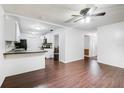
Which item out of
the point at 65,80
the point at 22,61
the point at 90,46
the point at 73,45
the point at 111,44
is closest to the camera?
the point at 65,80

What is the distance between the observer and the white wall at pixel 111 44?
435 centimetres

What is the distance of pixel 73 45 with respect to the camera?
6062mm

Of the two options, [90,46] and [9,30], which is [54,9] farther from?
[90,46]

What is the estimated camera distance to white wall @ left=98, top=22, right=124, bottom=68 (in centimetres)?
435

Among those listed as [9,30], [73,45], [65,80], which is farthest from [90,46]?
[9,30]

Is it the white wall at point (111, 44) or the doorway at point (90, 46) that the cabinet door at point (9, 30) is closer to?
the white wall at point (111, 44)

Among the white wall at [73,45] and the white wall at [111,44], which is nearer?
the white wall at [111,44]

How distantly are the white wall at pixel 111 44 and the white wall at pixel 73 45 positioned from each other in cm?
150

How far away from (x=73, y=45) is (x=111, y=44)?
7.63 feet

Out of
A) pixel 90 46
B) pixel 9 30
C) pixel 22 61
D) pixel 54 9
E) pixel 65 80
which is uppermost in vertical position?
pixel 54 9

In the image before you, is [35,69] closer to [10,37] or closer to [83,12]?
[10,37]

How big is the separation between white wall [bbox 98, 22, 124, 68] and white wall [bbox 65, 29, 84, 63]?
1.50 metres

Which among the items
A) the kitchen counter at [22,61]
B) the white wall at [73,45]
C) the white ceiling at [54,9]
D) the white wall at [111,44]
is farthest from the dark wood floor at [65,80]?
the white wall at [73,45]
